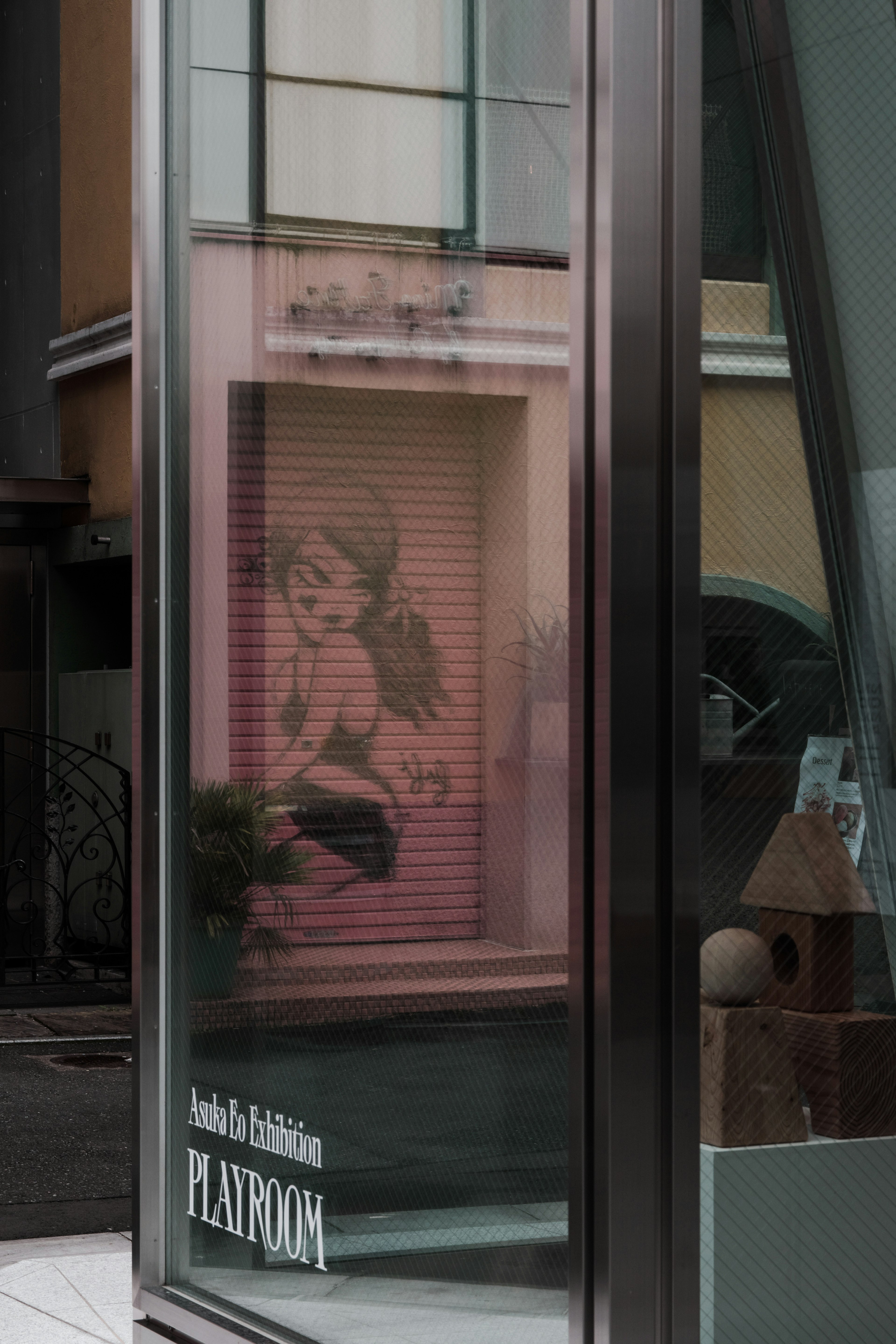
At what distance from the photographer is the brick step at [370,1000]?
2.96 m

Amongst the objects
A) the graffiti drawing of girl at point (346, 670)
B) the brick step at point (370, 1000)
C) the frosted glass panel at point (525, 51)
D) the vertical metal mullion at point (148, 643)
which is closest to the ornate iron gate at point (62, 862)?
the vertical metal mullion at point (148, 643)

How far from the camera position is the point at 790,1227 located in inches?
110

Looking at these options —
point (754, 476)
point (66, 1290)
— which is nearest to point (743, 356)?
point (754, 476)

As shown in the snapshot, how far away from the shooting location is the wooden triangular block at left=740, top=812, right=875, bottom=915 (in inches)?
111

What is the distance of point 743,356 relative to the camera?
2.80m

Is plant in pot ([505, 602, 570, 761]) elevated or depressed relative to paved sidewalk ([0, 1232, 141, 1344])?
elevated

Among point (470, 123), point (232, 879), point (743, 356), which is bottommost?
point (232, 879)

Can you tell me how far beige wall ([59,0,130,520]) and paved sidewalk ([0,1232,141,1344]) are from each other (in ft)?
21.6

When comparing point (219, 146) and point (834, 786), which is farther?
point (219, 146)

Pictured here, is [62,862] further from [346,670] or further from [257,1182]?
[346,670]

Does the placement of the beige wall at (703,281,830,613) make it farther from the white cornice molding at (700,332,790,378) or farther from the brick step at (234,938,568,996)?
the brick step at (234,938,568,996)

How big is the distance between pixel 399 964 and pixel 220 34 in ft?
6.93

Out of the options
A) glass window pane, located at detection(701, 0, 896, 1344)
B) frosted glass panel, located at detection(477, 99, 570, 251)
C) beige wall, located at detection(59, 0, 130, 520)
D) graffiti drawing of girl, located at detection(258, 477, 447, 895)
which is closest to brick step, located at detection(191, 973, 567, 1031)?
graffiti drawing of girl, located at detection(258, 477, 447, 895)

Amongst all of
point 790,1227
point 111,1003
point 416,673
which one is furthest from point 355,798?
point 111,1003
